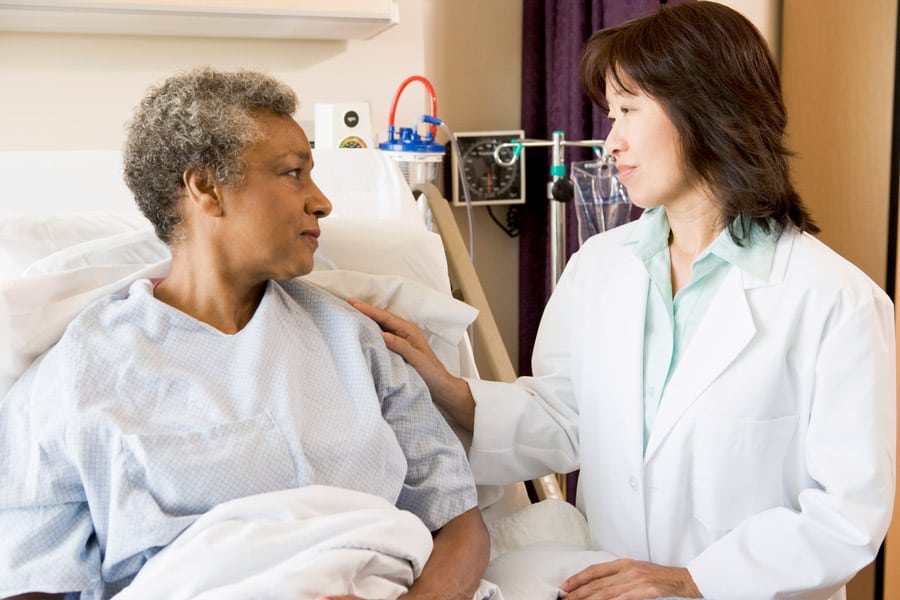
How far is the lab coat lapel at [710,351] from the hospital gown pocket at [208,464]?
574mm

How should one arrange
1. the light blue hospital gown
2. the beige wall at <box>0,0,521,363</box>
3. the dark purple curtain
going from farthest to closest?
the dark purple curtain → the beige wall at <box>0,0,521,363</box> → the light blue hospital gown

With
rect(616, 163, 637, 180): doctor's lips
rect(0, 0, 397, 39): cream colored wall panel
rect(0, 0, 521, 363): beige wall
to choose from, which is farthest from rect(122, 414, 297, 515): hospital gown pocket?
rect(0, 0, 521, 363): beige wall

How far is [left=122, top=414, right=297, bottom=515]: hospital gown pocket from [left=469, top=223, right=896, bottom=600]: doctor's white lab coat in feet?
1.45

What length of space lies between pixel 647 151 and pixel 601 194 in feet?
3.89

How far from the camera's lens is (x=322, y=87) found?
266cm

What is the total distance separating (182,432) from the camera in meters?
1.32

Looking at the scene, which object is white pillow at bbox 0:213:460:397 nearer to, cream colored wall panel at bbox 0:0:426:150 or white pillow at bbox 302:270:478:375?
white pillow at bbox 302:270:478:375

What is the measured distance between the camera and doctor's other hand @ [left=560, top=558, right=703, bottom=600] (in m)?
1.43

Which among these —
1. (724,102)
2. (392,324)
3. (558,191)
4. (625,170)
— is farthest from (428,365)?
(558,191)

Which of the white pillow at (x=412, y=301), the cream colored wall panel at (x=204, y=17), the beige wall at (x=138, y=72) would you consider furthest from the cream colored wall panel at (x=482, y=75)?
the white pillow at (x=412, y=301)

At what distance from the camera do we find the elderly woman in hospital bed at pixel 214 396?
4.16ft

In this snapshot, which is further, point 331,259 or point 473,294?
point 473,294

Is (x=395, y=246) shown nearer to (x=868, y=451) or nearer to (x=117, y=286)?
(x=117, y=286)

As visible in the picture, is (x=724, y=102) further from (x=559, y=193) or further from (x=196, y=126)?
(x=559, y=193)
